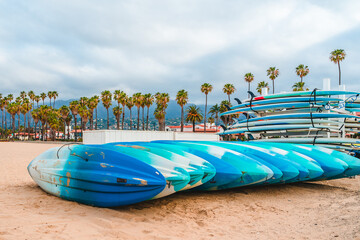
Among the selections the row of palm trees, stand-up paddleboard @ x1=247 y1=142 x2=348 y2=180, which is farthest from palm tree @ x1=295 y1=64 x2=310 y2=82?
stand-up paddleboard @ x1=247 y1=142 x2=348 y2=180

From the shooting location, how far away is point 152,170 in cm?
432

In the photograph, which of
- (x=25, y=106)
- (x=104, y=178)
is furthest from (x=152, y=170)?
(x=25, y=106)

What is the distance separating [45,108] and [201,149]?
59.5 m

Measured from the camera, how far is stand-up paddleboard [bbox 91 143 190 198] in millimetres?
4422

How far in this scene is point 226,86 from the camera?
4919cm

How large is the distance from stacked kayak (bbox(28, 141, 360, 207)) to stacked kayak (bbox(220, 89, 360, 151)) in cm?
361

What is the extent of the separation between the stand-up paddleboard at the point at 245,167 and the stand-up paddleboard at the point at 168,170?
1472 mm

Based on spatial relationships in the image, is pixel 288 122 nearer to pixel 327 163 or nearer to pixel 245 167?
pixel 327 163

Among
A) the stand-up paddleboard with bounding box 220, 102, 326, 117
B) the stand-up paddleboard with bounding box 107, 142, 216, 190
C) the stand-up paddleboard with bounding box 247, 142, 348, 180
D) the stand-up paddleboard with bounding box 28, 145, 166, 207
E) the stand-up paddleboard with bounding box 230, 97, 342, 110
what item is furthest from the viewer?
the stand-up paddleboard with bounding box 220, 102, 326, 117

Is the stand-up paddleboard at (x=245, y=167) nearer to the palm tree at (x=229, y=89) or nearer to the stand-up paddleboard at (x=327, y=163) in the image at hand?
the stand-up paddleboard at (x=327, y=163)

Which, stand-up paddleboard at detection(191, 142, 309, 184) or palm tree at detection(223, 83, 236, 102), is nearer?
stand-up paddleboard at detection(191, 142, 309, 184)

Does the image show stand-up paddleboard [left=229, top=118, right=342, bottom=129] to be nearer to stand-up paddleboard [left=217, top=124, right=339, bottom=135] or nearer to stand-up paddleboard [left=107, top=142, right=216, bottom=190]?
stand-up paddleboard [left=217, top=124, right=339, bottom=135]

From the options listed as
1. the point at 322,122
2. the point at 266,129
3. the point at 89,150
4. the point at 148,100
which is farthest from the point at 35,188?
the point at 148,100

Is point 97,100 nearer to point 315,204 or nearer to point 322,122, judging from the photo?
point 322,122
